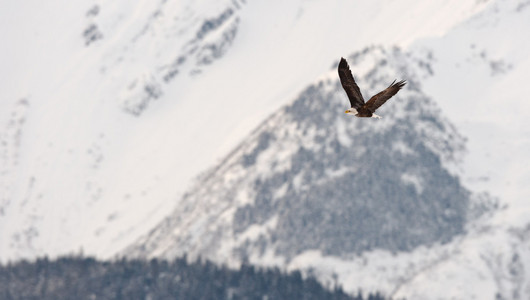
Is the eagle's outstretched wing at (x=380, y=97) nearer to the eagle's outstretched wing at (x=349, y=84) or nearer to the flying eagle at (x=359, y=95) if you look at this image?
the flying eagle at (x=359, y=95)

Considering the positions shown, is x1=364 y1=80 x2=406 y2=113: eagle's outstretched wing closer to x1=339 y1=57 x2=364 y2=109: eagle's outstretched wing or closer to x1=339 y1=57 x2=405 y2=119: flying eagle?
x1=339 y1=57 x2=405 y2=119: flying eagle

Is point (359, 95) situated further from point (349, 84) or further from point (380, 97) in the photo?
point (380, 97)

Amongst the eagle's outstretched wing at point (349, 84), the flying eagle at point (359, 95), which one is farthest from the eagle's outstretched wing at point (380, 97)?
the eagle's outstretched wing at point (349, 84)

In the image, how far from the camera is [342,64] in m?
79.8

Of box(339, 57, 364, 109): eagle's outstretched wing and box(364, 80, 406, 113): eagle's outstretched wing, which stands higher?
box(339, 57, 364, 109): eagle's outstretched wing

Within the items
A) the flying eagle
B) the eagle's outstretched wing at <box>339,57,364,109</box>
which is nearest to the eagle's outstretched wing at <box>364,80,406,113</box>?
the flying eagle

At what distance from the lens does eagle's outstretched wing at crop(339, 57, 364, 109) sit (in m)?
79.9

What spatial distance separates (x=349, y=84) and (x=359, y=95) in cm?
104

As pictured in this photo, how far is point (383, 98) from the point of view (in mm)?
81125

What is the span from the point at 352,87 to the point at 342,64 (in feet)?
5.08

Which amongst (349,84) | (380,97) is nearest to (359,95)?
(349,84)

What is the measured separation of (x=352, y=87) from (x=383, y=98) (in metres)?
1.93

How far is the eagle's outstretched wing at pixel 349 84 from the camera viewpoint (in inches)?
Answer: 3147

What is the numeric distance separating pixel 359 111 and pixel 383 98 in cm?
153
